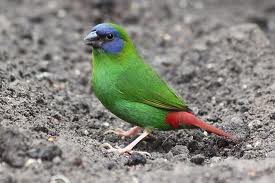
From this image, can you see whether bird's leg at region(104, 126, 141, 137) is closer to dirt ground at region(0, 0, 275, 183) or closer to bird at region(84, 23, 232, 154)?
dirt ground at region(0, 0, 275, 183)

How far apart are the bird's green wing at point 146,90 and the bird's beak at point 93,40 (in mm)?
337

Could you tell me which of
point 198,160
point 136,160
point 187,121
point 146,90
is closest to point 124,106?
point 146,90

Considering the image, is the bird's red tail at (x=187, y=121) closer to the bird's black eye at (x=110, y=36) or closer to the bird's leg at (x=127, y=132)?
the bird's leg at (x=127, y=132)

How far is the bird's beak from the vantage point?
5109mm

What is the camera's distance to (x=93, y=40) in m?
5.12

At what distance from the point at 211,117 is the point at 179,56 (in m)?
1.96

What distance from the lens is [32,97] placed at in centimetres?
534

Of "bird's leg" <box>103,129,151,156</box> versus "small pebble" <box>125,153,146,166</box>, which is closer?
"small pebble" <box>125,153,146,166</box>

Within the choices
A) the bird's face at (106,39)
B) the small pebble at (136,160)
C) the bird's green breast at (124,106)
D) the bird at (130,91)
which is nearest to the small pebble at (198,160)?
the small pebble at (136,160)

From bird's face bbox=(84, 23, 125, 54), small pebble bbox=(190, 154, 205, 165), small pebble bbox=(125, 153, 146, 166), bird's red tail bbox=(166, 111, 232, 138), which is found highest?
bird's face bbox=(84, 23, 125, 54)

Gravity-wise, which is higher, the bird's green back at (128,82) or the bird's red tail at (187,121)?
the bird's green back at (128,82)

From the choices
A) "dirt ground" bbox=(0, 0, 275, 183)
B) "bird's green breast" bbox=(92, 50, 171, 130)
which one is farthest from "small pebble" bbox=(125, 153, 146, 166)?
"bird's green breast" bbox=(92, 50, 171, 130)

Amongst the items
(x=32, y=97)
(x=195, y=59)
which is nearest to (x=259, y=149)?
(x=32, y=97)

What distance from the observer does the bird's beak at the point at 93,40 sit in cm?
511
